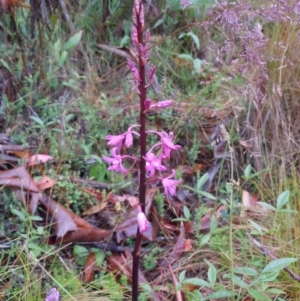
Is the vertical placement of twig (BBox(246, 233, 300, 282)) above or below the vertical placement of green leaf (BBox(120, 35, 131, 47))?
below

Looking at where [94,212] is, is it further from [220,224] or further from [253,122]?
[253,122]

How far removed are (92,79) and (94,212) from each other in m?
0.90

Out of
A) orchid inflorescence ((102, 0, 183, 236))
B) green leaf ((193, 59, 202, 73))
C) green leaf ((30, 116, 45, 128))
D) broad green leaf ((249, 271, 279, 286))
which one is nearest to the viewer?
orchid inflorescence ((102, 0, 183, 236))

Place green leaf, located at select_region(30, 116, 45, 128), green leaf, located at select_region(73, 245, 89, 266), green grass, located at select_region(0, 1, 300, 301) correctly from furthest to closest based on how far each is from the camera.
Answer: green leaf, located at select_region(30, 116, 45, 128)
green leaf, located at select_region(73, 245, 89, 266)
green grass, located at select_region(0, 1, 300, 301)

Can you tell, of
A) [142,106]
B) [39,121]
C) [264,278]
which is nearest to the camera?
[142,106]

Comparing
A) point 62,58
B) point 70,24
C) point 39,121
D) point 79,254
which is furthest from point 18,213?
point 70,24

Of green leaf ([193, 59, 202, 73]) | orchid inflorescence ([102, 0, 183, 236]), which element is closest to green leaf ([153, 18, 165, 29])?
green leaf ([193, 59, 202, 73])

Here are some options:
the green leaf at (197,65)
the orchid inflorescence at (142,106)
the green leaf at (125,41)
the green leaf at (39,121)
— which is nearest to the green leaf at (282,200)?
the orchid inflorescence at (142,106)

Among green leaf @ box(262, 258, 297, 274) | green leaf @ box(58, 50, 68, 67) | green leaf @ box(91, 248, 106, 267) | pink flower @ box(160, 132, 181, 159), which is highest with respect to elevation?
pink flower @ box(160, 132, 181, 159)

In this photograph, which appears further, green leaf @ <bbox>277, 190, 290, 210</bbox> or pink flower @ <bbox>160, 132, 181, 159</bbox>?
green leaf @ <bbox>277, 190, 290, 210</bbox>

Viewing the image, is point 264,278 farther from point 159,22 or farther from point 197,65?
point 159,22

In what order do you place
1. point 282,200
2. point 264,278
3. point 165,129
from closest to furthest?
point 264,278, point 282,200, point 165,129

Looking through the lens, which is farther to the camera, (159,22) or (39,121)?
(159,22)

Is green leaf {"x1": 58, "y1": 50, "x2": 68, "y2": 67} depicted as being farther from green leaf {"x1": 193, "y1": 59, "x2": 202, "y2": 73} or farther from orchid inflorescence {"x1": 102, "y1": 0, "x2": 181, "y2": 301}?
orchid inflorescence {"x1": 102, "y1": 0, "x2": 181, "y2": 301}
